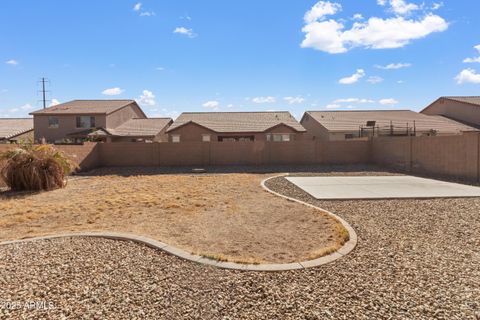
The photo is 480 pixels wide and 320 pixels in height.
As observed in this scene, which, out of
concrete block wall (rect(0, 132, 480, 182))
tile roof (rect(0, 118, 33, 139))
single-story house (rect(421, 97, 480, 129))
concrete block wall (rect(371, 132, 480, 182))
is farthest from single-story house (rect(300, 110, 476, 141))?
tile roof (rect(0, 118, 33, 139))

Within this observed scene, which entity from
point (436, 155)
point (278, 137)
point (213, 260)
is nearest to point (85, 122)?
point (278, 137)

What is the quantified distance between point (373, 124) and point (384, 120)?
22.2ft

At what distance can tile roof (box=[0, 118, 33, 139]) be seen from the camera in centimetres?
3394

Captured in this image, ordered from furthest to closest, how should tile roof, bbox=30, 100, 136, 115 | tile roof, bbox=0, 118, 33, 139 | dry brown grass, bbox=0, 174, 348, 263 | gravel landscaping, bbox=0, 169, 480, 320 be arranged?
tile roof, bbox=0, 118, 33, 139, tile roof, bbox=30, 100, 136, 115, dry brown grass, bbox=0, 174, 348, 263, gravel landscaping, bbox=0, 169, 480, 320

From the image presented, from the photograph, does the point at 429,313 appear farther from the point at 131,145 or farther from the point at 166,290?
the point at 131,145

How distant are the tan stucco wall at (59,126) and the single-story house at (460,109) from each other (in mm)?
37877

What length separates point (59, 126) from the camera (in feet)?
102

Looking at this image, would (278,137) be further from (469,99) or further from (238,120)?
(469,99)

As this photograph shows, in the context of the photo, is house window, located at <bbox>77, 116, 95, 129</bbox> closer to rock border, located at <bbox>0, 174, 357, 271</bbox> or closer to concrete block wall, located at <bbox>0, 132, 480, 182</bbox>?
concrete block wall, located at <bbox>0, 132, 480, 182</bbox>

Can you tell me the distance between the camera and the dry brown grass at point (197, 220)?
186 inches

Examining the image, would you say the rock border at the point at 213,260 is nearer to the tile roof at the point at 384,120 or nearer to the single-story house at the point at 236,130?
the single-story house at the point at 236,130

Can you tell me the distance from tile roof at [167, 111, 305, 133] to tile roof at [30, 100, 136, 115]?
7430 mm

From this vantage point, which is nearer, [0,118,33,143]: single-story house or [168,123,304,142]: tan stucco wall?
[168,123,304,142]: tan stucco wall

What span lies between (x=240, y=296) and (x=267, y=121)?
2853 cm
